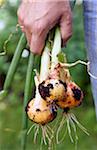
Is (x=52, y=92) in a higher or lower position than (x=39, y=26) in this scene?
lower

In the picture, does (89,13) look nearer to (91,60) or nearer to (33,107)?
(91,60)

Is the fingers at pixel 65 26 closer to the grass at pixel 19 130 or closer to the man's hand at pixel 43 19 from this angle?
the man's hand at pixel 43 19

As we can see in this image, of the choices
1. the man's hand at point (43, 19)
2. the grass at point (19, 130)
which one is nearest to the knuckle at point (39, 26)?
the man's hand at point (43, 19)

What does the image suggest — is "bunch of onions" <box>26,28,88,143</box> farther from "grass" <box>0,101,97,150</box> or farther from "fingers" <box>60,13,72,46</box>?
"grass" <box>0,101,97,150</box>

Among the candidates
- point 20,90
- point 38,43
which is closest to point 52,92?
point 38,43

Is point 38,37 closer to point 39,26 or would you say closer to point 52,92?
point 39,26

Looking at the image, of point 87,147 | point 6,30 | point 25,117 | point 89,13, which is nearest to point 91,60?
point 89,13

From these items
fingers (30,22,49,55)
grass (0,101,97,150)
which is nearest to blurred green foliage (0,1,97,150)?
grass (0,101,97,150)
